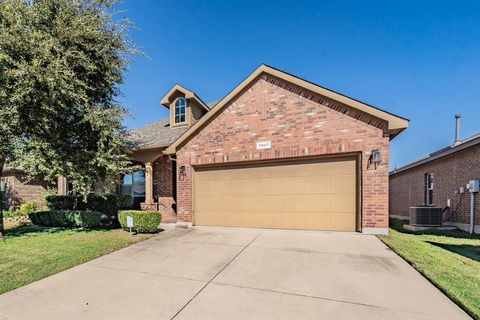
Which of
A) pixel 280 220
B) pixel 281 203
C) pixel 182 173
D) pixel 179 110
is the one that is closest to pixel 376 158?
pixel 281 203

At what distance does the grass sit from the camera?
3.35 m

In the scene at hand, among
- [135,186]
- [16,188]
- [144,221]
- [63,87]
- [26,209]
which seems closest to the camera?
→ [63,87]

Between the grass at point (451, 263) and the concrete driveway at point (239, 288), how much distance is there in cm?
17

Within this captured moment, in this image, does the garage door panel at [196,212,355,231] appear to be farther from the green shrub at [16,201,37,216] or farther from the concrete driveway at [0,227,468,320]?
the green shrub at [16,201,37,216]

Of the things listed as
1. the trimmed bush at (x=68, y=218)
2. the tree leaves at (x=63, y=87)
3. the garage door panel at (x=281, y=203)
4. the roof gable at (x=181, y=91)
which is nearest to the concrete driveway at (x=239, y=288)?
the garage door panel at (x=281, y=203)

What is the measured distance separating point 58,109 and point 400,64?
1443 cm

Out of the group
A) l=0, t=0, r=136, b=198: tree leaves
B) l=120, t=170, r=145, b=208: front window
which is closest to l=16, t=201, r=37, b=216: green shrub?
l=120, t=170, r=145, b=208: front window

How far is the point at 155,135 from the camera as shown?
40.4 ft

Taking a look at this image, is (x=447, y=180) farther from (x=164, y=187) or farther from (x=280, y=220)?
(x=164, y=187)

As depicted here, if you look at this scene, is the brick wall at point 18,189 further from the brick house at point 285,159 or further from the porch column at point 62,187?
the brick house at point 285,159

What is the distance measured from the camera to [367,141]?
7.27m

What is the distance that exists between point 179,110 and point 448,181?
13302 mm

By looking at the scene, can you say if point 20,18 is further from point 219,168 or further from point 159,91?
point 219,168

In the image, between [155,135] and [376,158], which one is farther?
[155,135]
